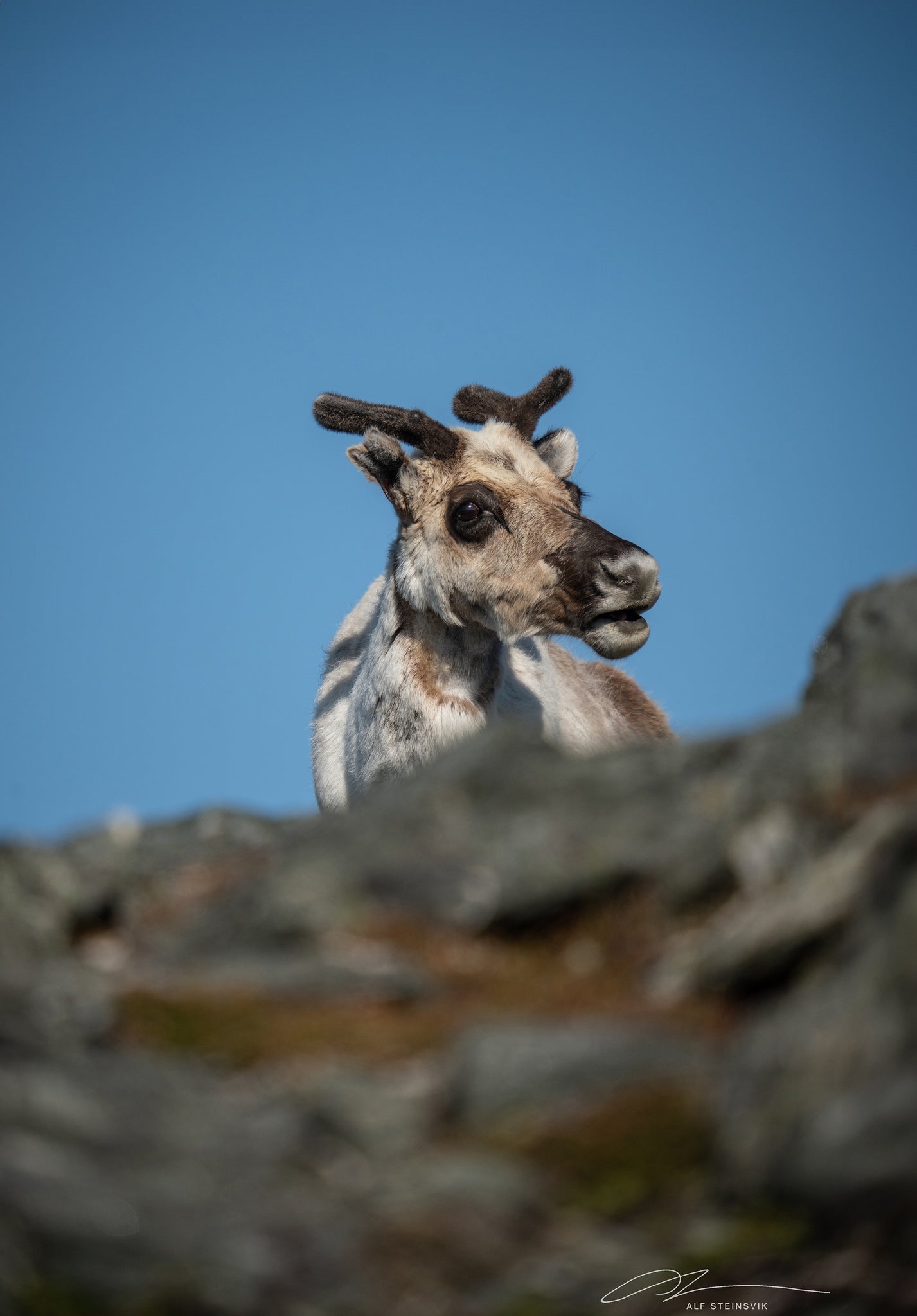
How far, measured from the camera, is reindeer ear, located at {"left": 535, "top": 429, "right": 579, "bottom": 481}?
43.4 ft

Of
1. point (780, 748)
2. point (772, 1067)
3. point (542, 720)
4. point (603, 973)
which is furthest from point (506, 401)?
point (772, 1067)

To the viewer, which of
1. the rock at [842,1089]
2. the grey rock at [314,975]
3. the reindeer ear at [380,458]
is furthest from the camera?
the reindeer ear at [380,458]

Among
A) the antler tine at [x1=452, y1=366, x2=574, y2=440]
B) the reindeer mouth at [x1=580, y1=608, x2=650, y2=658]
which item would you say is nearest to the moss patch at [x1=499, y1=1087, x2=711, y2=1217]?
the reindeer mouth at [x1=580, y1=608, x2=650, y2=658]

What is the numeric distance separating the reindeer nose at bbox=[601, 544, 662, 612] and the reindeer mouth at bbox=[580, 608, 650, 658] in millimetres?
129

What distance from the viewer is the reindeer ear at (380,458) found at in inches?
460

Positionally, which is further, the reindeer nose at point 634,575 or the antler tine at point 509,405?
the antler tine at point 509,405

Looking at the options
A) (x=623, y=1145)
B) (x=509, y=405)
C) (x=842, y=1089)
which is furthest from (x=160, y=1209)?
(x=509, y=405)

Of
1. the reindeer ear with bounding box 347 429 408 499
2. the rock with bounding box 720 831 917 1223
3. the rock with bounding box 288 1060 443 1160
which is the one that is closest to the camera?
the rock with bounding box 720 831 917 1223

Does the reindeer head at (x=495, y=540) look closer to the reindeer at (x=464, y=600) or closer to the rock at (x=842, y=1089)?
the reindeer at (x=464, y=600)

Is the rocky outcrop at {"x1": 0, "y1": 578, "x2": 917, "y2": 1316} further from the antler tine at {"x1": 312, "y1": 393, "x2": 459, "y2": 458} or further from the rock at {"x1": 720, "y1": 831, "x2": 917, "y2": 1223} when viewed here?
the antler tine at {"x1": 312, "y1": 393, "x2": 459, "y2": 458}

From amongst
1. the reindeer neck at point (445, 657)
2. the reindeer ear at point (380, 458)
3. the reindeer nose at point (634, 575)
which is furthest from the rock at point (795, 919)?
the reindeer ear at point (380, 458)

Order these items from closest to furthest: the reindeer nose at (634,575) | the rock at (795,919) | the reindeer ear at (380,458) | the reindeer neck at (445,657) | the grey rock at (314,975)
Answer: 1. the rock at (795,919)
2. the grey rock at (314,975)
3. the reindeer nose at (634,575)
4. the reindeer neck at (445,657)
5. the reindeer ear at (380,458)

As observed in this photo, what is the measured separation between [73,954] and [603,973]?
233cm

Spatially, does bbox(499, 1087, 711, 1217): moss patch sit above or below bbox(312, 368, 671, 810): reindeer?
below
